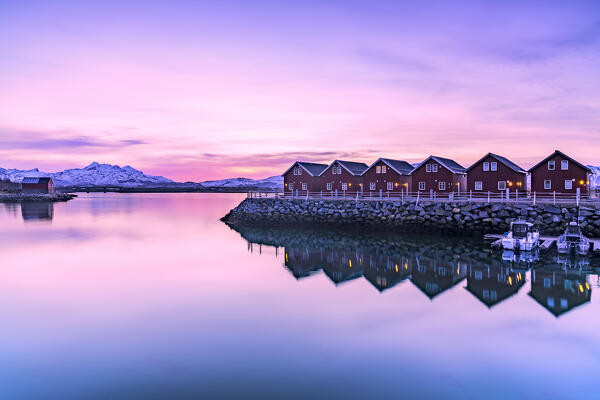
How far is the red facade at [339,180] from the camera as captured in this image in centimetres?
6078

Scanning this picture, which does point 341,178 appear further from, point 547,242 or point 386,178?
point 547,242

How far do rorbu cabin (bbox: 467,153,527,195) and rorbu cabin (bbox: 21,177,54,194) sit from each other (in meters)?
125

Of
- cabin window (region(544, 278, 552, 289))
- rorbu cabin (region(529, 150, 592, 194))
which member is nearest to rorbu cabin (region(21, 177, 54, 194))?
rorbu cabin (region(529, 150, 592, 194))

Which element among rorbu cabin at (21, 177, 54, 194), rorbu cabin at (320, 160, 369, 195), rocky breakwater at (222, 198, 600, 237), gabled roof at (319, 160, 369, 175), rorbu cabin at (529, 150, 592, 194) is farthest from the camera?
rorbu cabin at (21, 177, 54, 194)

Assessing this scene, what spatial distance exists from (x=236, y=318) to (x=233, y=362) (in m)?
4.73

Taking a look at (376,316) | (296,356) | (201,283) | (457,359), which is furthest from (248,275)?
(457,359)

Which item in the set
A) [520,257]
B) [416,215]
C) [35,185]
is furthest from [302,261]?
[35,185]

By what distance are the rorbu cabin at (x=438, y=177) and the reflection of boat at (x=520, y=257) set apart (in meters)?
22.3

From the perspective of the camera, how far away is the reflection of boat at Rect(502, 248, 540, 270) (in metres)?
27.4

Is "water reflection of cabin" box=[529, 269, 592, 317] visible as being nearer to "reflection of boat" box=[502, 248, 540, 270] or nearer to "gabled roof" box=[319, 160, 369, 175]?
"reflection of boat" box=[502, 248, 540, 270]

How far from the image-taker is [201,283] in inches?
956

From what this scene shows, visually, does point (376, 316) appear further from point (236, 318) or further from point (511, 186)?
point (511, 186)

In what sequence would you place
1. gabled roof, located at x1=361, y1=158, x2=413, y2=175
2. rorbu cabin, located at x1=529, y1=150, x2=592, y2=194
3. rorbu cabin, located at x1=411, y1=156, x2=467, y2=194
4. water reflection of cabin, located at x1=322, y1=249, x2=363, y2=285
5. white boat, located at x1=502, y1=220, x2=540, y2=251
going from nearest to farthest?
water reflection of cabin, located at x1=322, y1=249, x2=363, y2=285 → white boat, located at x1=502, y1=220, x2=540, y2=251 → rorbu cabin, located at x1=529, y1=150, x2=592, y2=194 → rorbu cabin, located at x1=411, y1=156, x2=467, y2=194 → gabled roof, located at x1=361, y1=158, x2=413, y2=175

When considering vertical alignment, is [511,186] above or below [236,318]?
above
